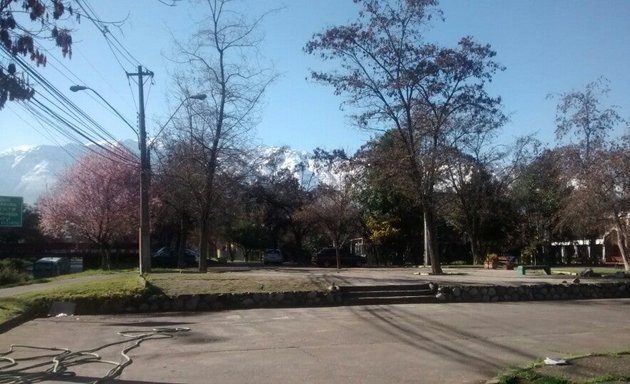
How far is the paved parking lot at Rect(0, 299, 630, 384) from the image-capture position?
9.41m

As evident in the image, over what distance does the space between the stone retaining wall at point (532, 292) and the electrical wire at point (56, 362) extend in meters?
10.7

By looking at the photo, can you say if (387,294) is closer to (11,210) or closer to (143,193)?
(143,193)

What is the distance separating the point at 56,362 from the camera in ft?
31.8

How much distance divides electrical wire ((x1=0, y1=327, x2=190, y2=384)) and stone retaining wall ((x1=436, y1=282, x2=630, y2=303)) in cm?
1073

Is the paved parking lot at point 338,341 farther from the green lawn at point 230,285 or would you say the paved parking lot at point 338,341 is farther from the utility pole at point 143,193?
the utility pole at point 143,193

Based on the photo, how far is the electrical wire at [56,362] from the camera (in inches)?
349

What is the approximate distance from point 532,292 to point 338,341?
11457 millimetres

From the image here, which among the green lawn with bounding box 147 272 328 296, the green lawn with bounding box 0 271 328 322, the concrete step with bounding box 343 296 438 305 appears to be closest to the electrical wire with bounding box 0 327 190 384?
the green lawn with bounding box 0 271 328 322

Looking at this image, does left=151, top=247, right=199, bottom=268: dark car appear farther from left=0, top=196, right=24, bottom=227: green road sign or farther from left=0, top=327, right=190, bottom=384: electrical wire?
left=0, top=327, right=190, bottom=384: electrical wire

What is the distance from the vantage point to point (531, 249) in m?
48.1

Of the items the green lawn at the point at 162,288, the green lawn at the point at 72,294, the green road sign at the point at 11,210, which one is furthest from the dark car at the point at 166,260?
the green lawn at the point at 72,294

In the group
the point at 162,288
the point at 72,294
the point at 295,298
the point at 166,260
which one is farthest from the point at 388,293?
the point at 166,260

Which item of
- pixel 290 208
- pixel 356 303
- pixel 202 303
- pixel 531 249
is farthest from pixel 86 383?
pixel 290 208

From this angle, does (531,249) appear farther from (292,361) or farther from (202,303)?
(292,361)
